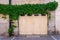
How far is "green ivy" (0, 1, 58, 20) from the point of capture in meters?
18.1

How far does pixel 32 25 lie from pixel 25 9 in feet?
5.34

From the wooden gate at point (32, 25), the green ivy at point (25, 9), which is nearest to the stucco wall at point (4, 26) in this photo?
the green ivy at point (25, 9)

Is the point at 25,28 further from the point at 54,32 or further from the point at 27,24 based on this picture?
the point at 54,32

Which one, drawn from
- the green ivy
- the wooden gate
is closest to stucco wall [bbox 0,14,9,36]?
the green ivy

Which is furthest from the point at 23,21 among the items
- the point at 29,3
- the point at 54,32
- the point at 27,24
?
the point at 54,32

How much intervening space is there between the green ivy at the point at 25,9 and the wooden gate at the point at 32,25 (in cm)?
60

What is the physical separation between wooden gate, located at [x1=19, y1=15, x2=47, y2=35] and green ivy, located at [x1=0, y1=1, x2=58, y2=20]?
0.60m

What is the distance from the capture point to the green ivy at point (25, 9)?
59.5ft

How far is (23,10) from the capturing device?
18266 mm

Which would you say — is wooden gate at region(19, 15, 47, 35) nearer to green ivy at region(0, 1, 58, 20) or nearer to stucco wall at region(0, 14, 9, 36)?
green ivy at region(0, 1, 58, 20)

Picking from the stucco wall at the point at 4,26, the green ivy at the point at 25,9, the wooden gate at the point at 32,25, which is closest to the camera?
the green ivy at the point at 25,9

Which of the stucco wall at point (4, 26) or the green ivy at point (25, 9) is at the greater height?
the green ivy at point (25, 9)

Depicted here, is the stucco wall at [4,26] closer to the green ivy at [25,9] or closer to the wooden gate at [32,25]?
the green ivy at [25,9]

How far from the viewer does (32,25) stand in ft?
61.2
